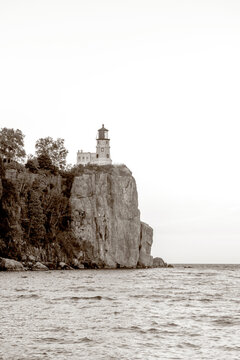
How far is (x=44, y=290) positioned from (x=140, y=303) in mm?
11909

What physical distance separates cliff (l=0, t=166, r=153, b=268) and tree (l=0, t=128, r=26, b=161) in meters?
10.3

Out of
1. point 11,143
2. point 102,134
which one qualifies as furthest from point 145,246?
point 11,143

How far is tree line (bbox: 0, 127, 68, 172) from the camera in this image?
117 m

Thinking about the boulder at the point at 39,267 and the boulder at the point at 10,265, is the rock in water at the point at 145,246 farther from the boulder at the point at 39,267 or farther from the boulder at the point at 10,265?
the boulder at the point at 10,265

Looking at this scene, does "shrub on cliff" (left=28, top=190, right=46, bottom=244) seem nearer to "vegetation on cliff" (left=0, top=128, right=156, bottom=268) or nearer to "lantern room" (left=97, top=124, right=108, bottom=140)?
"vegetation on cliff" (left=0, top=128, right=156, bottom=268)

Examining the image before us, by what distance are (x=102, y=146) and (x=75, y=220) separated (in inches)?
1336

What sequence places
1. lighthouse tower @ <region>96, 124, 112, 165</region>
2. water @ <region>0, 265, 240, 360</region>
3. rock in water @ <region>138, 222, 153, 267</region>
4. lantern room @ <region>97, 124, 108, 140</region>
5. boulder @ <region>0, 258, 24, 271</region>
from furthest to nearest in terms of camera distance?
lantern room @ <region>97, 124, 108, 140</region> < lighthouse tower @ <region>96, 124, 112, 165</region> < rock in water @ <region>138, 222, 153, 267</region> < boulder @ <region>0, 258, 24, 271</region> < water @ <region>0, 265, 240, 360</region>

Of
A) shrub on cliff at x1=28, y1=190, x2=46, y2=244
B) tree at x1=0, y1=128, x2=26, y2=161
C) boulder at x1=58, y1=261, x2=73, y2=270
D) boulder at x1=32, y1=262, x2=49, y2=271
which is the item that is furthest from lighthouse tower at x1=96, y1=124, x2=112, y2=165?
boulder at x1=32, y1=262, x2=49, y2=271

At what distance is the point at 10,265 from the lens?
3378 inches

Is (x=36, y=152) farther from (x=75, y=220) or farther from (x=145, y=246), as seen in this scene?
(x=145, y=246)

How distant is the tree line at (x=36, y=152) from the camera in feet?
383

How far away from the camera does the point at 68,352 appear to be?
21062 mm

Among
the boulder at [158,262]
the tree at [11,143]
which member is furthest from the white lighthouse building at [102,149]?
the boulder at [158,262]

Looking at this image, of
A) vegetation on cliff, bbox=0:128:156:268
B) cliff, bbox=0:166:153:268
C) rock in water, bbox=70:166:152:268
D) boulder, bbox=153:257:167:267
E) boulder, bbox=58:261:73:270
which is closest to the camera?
cliff, bbox=0:166:153:268
